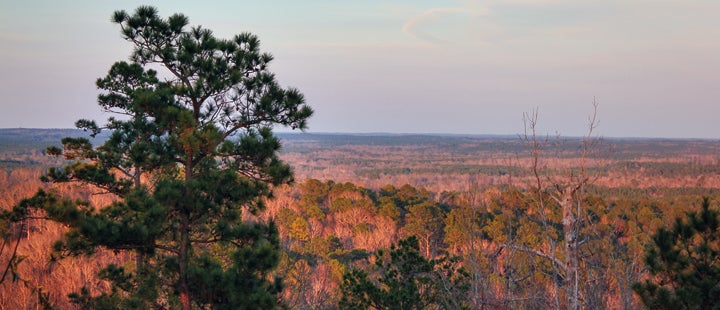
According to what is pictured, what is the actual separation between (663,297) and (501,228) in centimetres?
2018

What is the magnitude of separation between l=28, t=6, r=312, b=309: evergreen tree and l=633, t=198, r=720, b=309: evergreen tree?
510 cm

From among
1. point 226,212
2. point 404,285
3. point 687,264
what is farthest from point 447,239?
point 687,264

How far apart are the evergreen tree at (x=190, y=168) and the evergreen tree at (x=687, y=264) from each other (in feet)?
16.7

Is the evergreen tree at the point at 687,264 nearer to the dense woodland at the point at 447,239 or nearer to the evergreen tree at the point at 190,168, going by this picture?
the dense woodland at the point at 447,239

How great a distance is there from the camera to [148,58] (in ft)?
31.7

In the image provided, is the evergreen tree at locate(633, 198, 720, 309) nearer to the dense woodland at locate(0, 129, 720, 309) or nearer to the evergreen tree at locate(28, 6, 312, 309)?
the dense woodland at locate(0, 129, 720, 309)

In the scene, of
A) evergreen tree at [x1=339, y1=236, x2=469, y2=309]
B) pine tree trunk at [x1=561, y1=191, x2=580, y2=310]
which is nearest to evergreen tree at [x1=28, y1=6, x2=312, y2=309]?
evergreen tree at [x1=339, y1=236, x2=469, y2=309]

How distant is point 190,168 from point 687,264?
7.28m

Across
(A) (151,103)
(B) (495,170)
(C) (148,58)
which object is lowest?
(B) (495,170)

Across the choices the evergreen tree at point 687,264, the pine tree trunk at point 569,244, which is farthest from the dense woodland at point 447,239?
the evergreen tree at point 687,264

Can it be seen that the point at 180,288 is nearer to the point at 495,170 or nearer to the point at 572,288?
the point at 572,288

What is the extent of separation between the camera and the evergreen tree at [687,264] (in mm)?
6125

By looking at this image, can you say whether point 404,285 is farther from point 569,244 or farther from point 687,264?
point 569,244

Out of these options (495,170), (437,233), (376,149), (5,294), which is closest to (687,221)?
(5,294)
